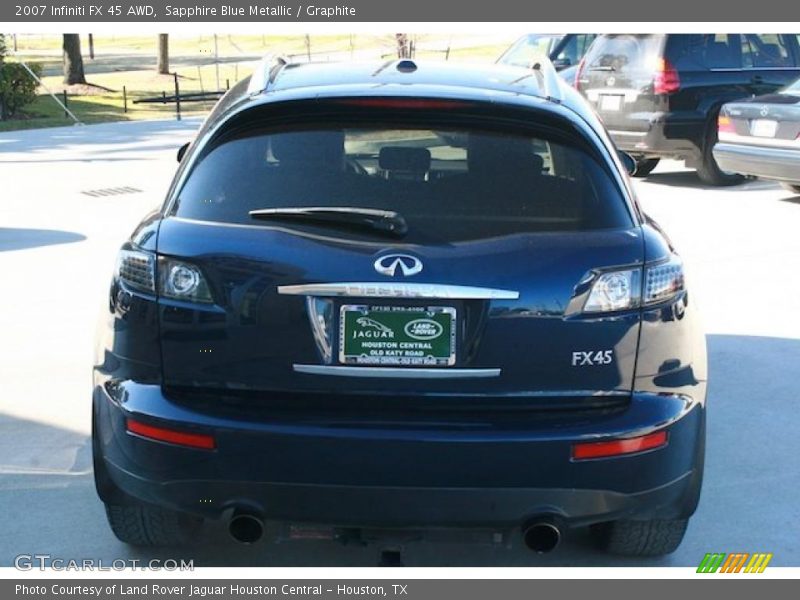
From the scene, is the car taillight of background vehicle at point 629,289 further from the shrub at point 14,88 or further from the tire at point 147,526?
the shrub at point 14,88

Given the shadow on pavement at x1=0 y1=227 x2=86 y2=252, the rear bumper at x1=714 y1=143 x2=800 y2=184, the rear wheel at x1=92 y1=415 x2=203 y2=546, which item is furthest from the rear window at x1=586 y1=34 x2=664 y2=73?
the rear wheel at x1=92 y1=415 x2=203 y2=546

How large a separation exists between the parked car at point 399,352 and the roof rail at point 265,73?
44 cm

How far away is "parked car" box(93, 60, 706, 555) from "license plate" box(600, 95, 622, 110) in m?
11.0

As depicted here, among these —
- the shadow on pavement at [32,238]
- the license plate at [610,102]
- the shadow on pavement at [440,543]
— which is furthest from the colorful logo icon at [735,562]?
the license plate at [610,102]

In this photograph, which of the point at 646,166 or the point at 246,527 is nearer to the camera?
the point at 246,527

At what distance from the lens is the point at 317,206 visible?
12.6 feet

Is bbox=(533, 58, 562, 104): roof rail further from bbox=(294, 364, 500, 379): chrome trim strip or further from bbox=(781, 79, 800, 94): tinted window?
bbox=(781, 79, 800, 94): tinted window

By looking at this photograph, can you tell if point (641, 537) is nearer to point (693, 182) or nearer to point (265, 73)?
point (265, 73)

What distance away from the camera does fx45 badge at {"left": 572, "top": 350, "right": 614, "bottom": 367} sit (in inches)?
146

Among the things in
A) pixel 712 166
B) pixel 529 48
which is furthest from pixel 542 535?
pixel 529 48

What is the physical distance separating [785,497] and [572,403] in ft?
5.70

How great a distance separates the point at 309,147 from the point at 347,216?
384mm

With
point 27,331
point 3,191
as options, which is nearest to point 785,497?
point 27,331

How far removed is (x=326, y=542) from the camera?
4.54 m
